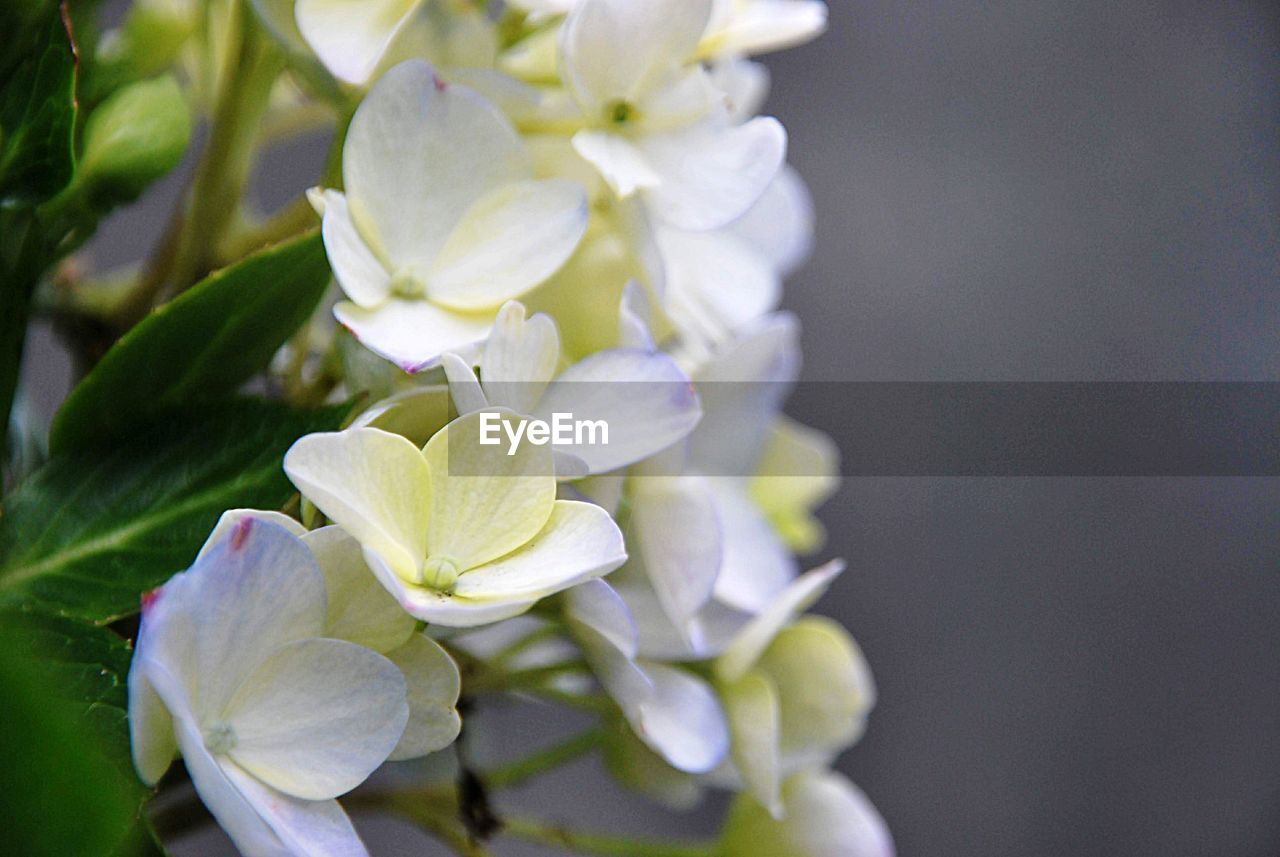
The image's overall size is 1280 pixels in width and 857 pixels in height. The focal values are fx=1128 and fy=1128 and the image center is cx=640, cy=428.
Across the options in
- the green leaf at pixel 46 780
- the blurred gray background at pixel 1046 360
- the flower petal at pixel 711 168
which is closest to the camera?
the green leaf at pixel 46 780

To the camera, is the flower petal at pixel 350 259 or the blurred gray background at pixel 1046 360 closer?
the flower petal at pixel 350 259

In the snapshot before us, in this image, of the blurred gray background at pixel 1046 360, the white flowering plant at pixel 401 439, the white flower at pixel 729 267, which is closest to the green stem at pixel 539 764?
the white flowering plant at pixel 401 439

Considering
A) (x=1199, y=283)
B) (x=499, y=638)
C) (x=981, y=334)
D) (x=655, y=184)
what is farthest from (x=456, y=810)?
(x=1199, y=283)

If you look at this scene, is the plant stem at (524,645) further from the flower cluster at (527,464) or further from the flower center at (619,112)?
the flower center at (619,112)

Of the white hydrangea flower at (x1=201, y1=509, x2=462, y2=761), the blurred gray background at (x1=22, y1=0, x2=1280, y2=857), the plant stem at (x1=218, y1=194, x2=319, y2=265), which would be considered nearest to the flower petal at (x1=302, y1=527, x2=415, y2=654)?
the white hydrangea flower at (x1=201, y1=509, x2=462, y2=761)

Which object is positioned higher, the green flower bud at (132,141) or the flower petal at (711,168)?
the flower petal at (711,168)

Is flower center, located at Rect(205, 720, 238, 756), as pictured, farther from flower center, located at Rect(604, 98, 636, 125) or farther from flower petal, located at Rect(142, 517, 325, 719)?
flower center, located at Rect(604, 98, 636, 125)

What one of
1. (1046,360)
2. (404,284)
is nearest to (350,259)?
(404,284)

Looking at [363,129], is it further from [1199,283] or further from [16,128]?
[1199,283]
